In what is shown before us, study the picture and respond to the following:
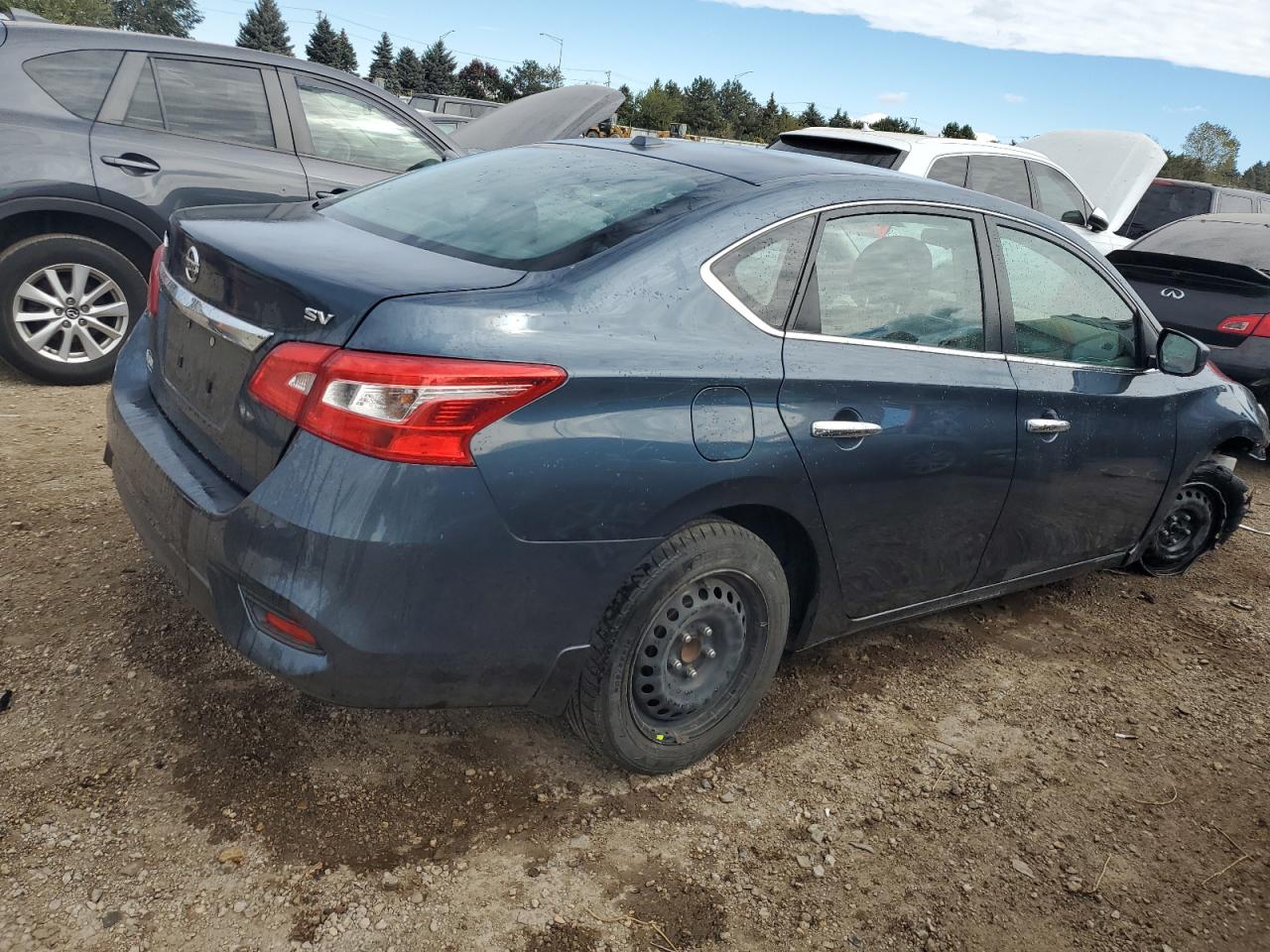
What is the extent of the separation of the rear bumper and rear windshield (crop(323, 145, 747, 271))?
0.69 m

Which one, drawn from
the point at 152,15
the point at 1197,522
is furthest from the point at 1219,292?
the point at 152,15

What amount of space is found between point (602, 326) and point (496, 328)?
0.27 m

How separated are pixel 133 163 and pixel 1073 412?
472cm

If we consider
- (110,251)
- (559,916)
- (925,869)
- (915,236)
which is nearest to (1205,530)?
(915,236)

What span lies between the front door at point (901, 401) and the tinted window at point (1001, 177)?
467 centimetres

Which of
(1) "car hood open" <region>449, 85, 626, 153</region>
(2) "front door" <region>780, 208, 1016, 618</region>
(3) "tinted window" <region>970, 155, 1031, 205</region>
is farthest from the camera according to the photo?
(3) "tinted window" <region>970, 155, 1031, 205</region>

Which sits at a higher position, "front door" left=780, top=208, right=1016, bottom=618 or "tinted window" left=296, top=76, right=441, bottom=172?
"tinted window" left=296, top=76, right=441, bottom=172

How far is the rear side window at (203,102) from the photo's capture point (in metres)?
5.38

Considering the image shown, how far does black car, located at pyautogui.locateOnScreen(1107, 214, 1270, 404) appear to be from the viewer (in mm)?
6023

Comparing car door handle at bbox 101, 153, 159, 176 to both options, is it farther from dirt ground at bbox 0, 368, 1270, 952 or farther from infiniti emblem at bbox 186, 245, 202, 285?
infiniti emblem at bbox 186, 245, 202, 285

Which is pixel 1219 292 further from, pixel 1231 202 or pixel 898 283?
pixel 1231 202

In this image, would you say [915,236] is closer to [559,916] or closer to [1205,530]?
[559,916]

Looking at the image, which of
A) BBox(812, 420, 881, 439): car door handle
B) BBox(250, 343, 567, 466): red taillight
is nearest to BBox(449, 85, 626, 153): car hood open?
BBox(812, 420, 881, 439): car door handle

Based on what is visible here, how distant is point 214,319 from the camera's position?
243 centimetres
